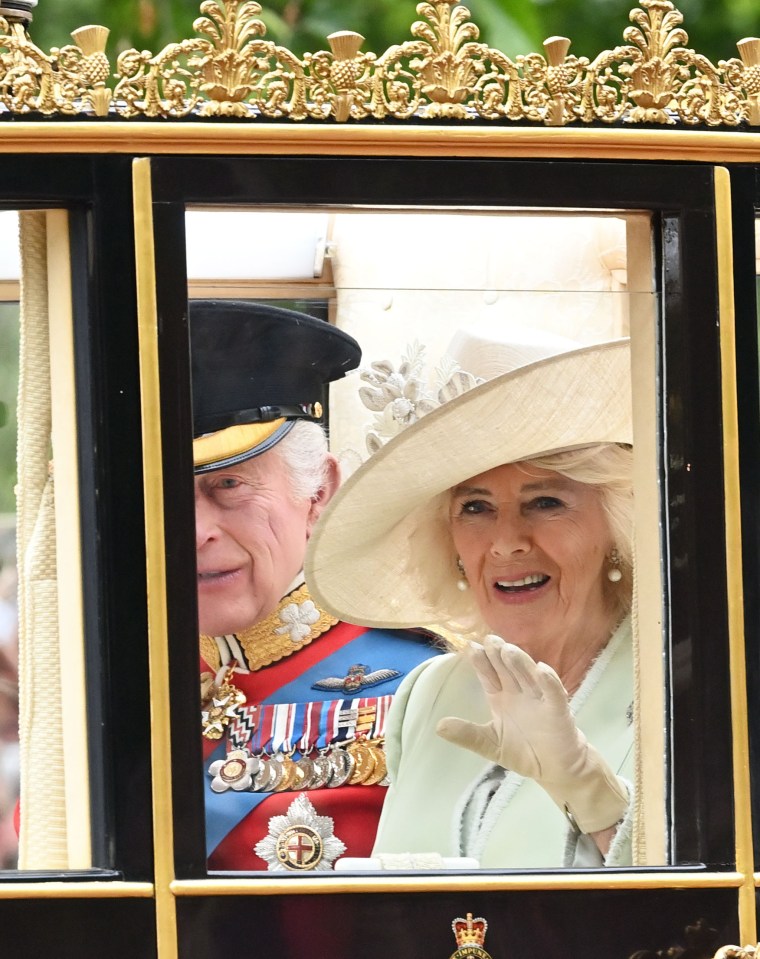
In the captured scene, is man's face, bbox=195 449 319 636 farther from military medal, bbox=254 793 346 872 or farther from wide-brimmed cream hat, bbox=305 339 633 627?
military medal, bbox=254 793 346 872

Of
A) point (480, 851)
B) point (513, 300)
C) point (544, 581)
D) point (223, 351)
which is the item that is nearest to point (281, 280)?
point (223, 351)

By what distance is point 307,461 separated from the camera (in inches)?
96.3

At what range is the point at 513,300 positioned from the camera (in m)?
2.43

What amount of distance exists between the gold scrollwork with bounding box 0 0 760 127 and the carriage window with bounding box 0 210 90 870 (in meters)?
0.21

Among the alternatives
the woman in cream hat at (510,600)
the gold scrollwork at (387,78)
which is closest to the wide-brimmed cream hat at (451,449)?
the woman in cream hat at (510,600)

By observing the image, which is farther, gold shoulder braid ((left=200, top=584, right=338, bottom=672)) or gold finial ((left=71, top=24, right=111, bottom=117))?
gold shoulder braid ((left=200, top=584, right=338, bottom=672))

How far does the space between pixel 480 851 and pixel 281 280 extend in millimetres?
891

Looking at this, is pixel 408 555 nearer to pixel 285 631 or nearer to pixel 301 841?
pixel 285 631

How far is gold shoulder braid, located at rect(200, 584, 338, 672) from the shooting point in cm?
243

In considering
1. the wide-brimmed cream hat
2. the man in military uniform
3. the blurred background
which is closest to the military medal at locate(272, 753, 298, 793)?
the man in military uniform

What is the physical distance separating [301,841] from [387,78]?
1.12 metres

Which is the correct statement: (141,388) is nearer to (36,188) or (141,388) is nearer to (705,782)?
(36,188)

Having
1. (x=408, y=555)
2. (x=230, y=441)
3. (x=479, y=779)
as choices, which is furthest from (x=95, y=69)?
(x=479, y=779)

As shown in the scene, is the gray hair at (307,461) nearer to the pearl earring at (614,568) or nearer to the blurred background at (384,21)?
the pearl earring at (614,568)
